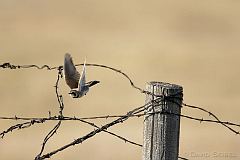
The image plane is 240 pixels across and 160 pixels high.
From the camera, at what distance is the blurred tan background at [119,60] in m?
8.30

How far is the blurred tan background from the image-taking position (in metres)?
8.30

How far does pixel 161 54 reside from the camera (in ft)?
38.0

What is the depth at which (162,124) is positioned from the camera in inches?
122

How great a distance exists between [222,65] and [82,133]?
11.3 feet

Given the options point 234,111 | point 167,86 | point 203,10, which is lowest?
point 167,86

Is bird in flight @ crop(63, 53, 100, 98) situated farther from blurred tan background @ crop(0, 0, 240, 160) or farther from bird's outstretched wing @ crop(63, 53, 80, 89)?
blurred tan background @ crop(0, 0, 240, 160)

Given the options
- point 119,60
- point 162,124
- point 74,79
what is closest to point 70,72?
point 74,79

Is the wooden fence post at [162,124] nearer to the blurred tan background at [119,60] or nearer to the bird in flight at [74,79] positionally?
the bird in flight at [74,79]

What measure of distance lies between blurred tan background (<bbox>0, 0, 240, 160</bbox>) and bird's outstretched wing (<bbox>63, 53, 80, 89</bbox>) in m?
4.09

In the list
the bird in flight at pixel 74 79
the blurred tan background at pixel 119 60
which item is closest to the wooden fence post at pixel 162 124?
the bird in flight at pixel 74 79

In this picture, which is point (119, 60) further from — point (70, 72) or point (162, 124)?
point (162, 124)

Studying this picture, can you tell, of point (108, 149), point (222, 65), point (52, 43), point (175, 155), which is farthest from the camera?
point (52, 43)

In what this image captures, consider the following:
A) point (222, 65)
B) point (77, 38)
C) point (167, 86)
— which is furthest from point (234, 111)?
point (167, 86)

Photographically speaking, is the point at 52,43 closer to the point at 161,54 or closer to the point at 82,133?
the point at 161,54
